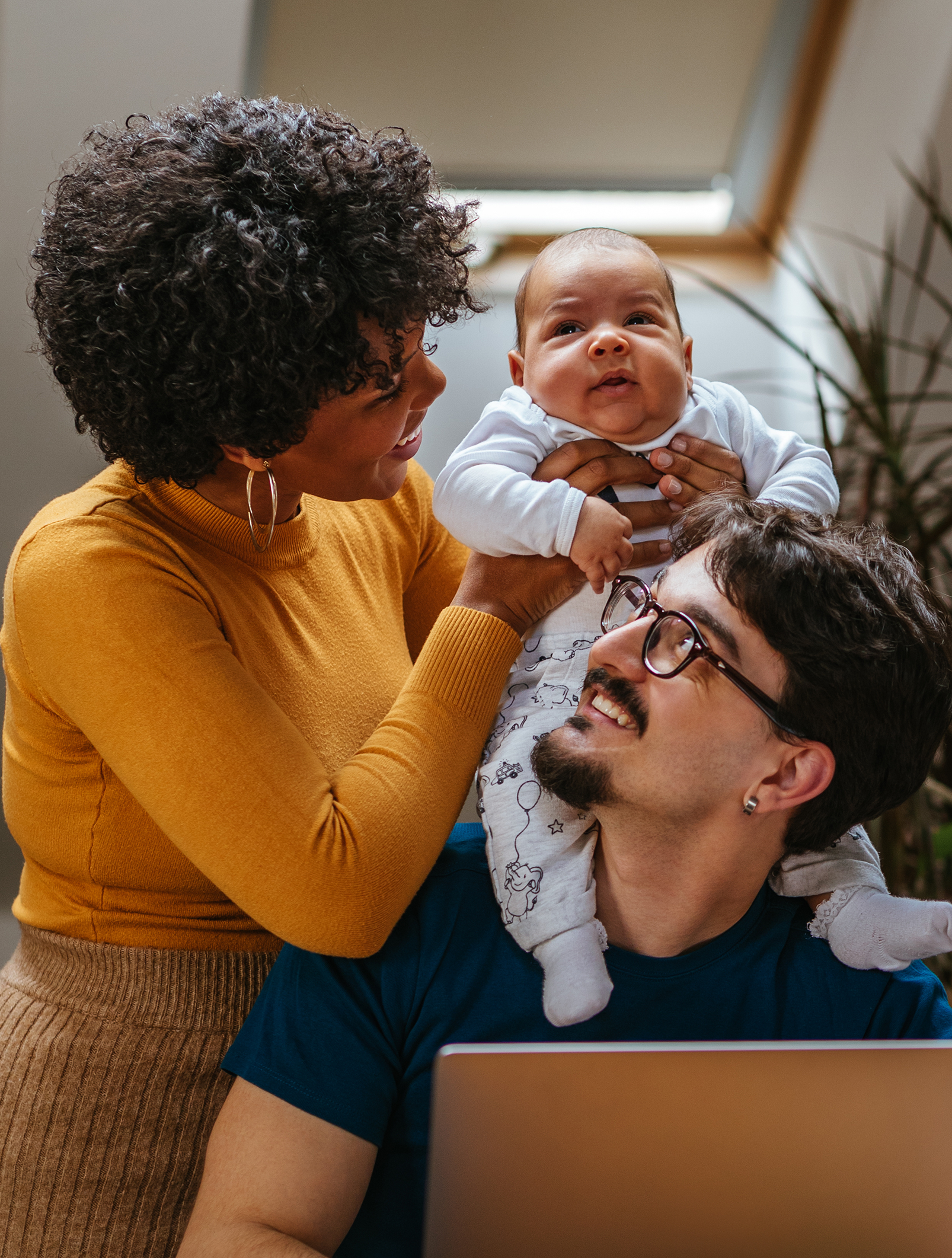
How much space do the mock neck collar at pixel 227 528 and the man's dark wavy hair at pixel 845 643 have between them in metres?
0.56

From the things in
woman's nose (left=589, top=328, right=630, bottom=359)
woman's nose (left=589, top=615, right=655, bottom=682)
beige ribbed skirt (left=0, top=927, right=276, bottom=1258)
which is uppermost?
woman's nose (left=589, top=328, right=630, bottom=359)

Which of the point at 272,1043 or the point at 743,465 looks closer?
the point at 272,1043

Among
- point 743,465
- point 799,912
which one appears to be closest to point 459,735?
point 799,912

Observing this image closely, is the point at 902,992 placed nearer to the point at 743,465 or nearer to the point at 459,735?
the point at 459,735

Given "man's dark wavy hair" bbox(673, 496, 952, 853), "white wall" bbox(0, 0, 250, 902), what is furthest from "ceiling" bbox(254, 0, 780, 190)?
"man's dark wavy hair" bbox(673, 496, 952, 853)

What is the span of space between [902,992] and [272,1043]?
2.48 feet

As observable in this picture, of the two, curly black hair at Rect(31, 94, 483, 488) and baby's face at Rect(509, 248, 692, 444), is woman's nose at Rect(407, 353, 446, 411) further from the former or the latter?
baby's face at Rect(509, 248, 692, 444)

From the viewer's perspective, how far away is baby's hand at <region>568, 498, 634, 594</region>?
1.41 meters

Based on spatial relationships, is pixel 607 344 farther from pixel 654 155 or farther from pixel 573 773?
pixel 654 155

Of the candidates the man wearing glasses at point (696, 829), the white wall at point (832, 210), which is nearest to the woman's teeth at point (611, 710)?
the man wearing glasses at point (696, 829)

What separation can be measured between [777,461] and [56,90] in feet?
4.39

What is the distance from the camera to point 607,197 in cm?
271

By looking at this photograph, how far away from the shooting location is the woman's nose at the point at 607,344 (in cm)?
148

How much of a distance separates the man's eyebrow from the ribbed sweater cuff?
0.77ft
